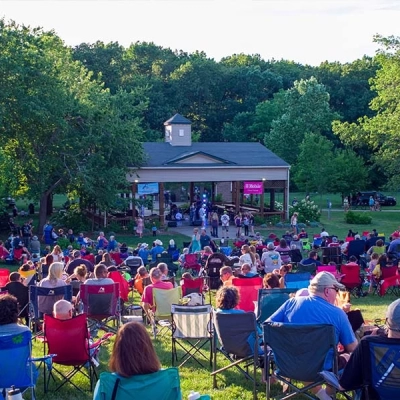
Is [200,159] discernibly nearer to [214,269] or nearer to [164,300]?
[214,269]

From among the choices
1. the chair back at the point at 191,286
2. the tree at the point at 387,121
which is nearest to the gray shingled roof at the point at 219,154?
the tree at the point at 387,121

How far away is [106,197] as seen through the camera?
29.7 meters

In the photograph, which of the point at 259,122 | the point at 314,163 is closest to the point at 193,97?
the point at 259,122

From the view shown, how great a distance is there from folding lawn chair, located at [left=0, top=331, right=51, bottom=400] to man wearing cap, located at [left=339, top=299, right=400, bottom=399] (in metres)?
3.31

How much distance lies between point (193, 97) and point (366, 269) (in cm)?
5202

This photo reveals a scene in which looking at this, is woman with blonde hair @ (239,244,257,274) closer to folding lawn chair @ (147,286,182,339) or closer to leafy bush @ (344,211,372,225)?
folding lawn chair @ (147,286,182,339)

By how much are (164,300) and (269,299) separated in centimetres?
215

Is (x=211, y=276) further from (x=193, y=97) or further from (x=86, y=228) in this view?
(x=193, y=97)

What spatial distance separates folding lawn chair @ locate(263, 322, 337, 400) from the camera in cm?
634

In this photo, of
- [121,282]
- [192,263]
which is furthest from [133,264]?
[121,282]

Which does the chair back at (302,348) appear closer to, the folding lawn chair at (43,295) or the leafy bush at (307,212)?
the folding lawn chair at (43,295)

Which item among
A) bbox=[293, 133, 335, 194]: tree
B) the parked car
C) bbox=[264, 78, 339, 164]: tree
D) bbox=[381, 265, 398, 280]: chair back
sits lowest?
bbox=[381, 265, 398, 280]: chair back

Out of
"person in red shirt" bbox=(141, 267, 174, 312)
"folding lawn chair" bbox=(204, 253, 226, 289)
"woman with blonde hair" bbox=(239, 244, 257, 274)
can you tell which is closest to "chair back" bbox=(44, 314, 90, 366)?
"person in red shirt" bbox=(141, 267, 174, 312)

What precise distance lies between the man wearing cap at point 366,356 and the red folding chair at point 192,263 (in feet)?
42.1
